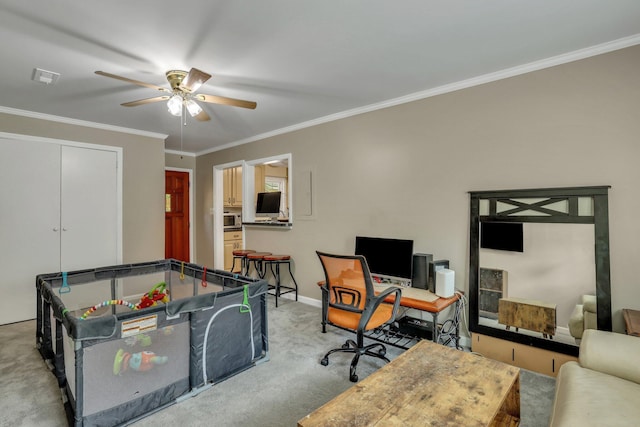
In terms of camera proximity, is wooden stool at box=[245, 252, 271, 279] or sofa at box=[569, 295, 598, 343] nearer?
sofa at box=[569, 295, 598, 343]

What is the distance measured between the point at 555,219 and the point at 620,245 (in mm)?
404

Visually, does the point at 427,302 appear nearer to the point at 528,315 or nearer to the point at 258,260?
the point at 528,315

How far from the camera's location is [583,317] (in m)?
2.27

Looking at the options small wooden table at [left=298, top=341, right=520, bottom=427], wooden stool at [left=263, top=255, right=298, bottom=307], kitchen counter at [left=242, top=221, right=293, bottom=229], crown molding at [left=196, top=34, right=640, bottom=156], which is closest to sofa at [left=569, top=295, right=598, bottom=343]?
small wooden table at [left=298, top=341, right=520, bottom=427]

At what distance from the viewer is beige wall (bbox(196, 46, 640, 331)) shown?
7.16ft

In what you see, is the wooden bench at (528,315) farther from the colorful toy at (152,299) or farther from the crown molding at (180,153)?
the crown molding at (180,153)

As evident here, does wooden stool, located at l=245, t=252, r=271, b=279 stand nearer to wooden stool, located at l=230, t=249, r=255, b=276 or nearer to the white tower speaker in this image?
wooden stool, located at l=230, t=249, r=255, b=276

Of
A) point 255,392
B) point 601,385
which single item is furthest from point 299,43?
point 601,385

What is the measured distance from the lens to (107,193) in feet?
13.9

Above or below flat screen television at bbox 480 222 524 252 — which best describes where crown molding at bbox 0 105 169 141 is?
above

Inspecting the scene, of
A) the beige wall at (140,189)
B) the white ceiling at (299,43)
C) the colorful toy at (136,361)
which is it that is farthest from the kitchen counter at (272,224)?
the colorful toy at (136,361)

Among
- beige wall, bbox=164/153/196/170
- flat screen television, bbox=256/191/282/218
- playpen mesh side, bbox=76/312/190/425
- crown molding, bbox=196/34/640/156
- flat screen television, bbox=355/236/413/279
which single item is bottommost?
playpen mesh side, bbox=76/312/190/425

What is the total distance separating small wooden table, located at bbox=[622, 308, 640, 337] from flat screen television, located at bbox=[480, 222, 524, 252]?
0.71 m

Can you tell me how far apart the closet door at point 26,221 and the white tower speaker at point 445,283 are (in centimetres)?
441
